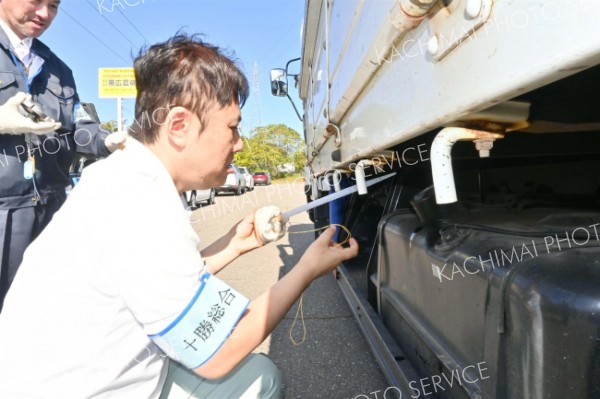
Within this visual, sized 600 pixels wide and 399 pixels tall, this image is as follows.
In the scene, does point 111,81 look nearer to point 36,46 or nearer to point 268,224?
point 36,46

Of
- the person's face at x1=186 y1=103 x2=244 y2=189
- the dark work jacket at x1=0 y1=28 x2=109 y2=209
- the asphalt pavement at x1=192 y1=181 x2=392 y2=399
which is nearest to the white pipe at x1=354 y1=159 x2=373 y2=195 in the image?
the asphalt pavement at x1=192 y1=181 x2=392 y2=399

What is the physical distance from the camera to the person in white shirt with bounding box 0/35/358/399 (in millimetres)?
840

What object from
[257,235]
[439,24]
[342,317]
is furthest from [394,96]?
[342,317]

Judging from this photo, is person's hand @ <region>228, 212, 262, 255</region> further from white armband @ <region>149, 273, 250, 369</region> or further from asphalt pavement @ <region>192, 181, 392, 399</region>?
white armband @ <region>149, 273, 250, 369</region>

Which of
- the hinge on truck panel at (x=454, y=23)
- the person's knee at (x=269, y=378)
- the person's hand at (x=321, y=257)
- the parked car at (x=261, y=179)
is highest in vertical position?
the parked car at (x=261, y=179)

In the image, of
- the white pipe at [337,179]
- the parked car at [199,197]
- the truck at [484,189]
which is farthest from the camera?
the parked car at [199,197]

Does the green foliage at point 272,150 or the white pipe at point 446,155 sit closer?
the white pipe at point 446,155

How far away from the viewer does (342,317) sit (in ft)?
9.52

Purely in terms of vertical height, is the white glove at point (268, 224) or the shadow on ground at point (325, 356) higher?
the white glove at point (268, 224)

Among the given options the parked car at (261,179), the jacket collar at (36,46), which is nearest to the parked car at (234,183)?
the parked car at (261,179)

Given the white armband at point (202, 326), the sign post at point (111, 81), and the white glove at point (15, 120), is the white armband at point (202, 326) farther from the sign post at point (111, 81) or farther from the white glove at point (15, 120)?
the sign post at point (111, 81)

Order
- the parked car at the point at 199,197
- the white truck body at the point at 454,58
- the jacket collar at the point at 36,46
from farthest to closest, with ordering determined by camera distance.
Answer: the parked car at the point at 199,197 → the jacket collar at the point at 36,46 → the white truck body at the point at 454,58

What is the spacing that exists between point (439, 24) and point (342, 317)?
8.17 feet

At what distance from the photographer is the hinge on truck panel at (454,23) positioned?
0.63m
